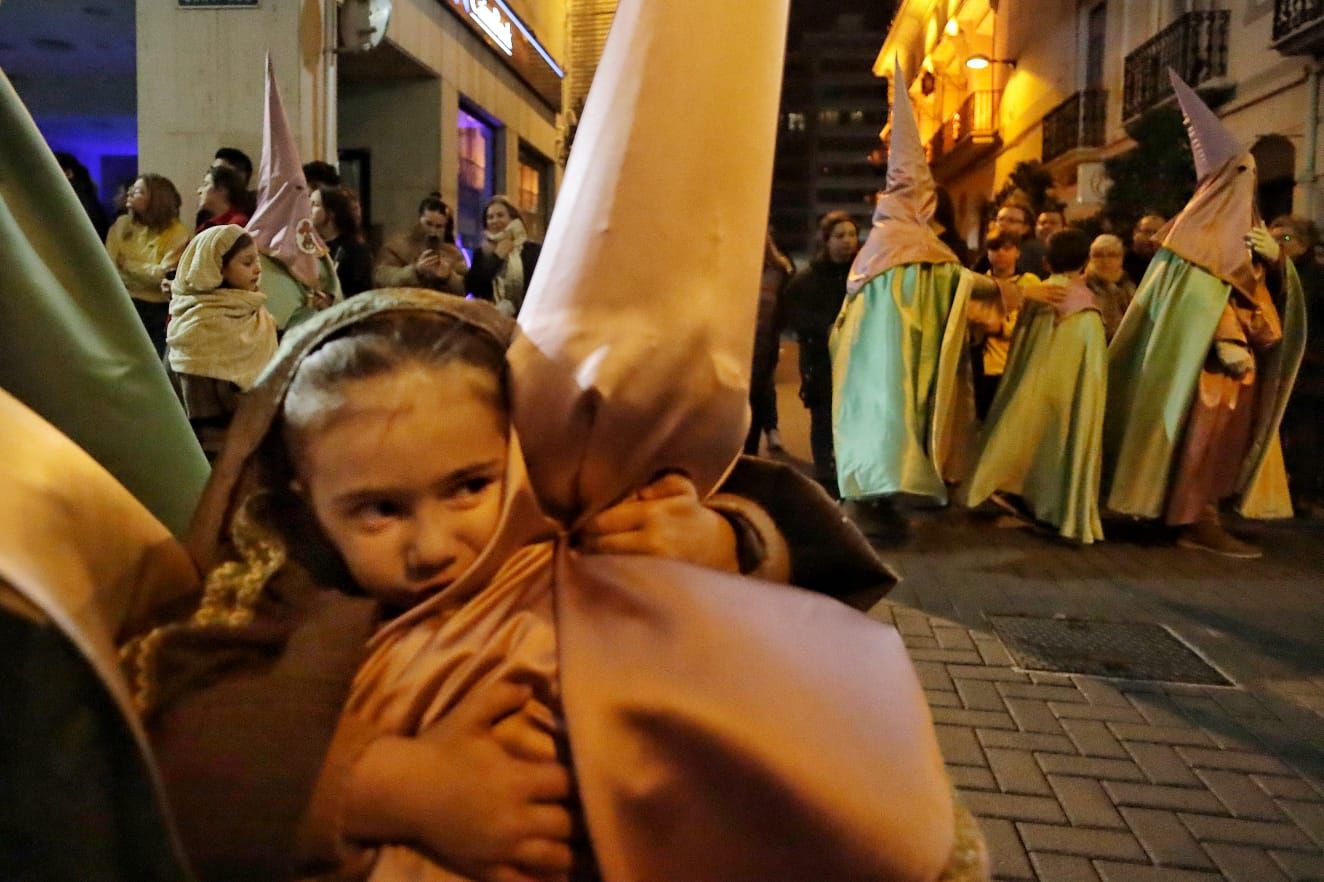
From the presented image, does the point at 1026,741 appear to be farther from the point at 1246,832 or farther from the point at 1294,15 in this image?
the point at 1294,15

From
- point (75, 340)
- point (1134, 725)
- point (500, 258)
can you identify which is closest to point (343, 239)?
point (500, 258)

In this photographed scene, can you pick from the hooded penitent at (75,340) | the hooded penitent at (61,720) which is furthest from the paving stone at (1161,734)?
the hooded penitent at (61,720)

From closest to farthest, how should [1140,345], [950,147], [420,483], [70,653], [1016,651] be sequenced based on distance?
[70,653]
[420,483]
[1016,651]
[1140,345]
[950,147]

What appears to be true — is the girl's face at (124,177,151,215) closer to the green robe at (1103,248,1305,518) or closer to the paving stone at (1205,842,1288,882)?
the green robe at (1103,248,1305,518)

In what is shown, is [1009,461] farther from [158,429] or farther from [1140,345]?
[158,429]

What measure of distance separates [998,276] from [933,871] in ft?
22.5

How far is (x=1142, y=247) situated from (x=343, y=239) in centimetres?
555

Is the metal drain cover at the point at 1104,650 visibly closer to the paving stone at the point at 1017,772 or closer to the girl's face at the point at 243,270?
the paving stone at the point at 1017,772

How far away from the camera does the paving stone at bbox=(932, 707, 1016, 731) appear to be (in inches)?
136

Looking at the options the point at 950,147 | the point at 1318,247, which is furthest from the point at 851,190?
the point at 1318,247

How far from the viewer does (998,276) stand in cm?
720

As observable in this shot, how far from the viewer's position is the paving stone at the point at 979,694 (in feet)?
11.9

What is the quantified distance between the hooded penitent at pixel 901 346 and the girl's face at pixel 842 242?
1231mm

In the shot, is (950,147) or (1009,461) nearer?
(1009,461)
